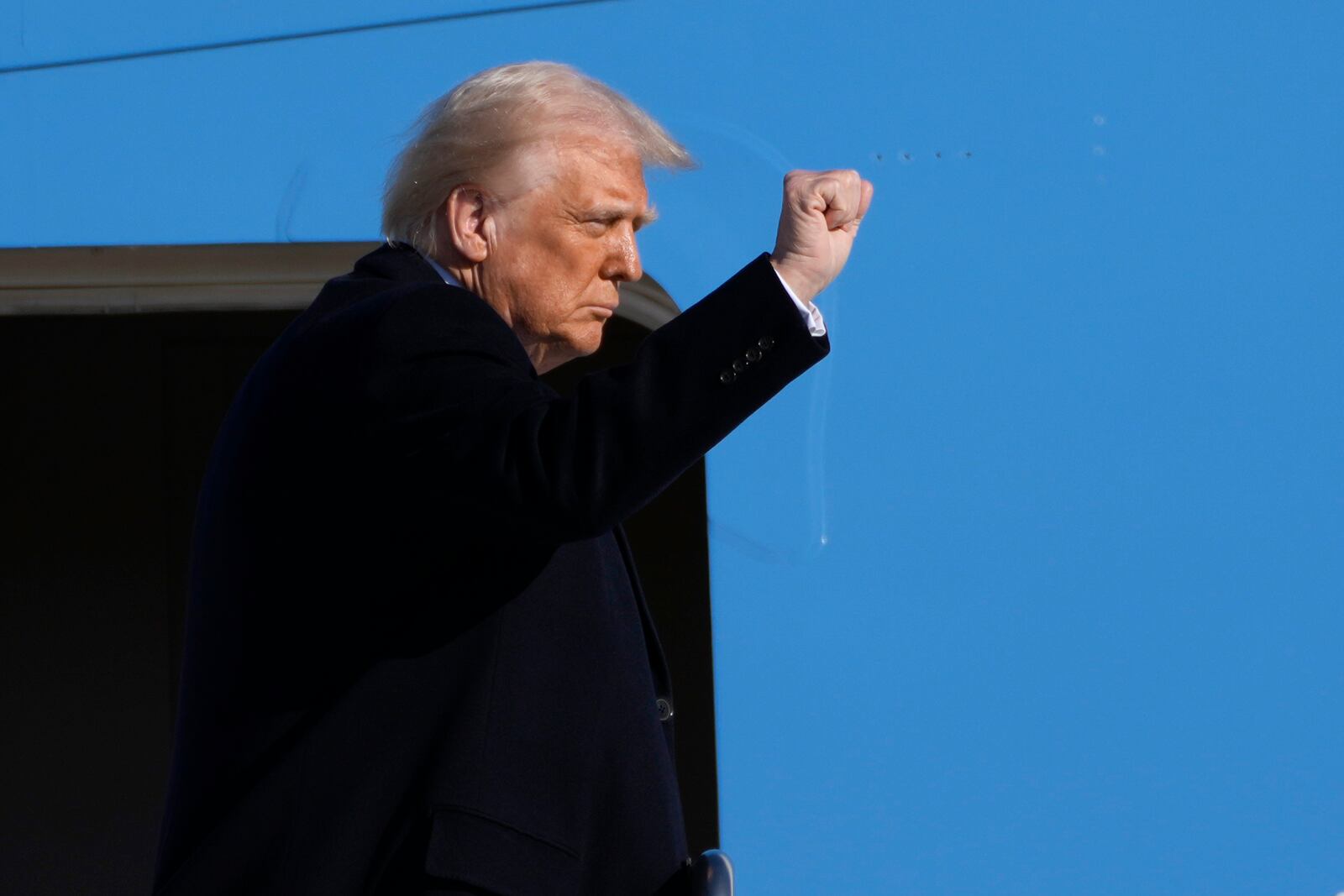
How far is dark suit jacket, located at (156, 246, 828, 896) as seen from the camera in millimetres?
1071

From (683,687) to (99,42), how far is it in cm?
330

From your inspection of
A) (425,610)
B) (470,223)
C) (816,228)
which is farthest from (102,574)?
(816,228)

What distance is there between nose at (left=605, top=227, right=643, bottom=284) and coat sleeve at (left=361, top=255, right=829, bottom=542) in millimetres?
278

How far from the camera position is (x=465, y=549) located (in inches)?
45.6

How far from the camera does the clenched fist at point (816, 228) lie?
1.15m

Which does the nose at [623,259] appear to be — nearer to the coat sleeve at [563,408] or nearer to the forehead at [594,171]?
the forehead at [594,171]

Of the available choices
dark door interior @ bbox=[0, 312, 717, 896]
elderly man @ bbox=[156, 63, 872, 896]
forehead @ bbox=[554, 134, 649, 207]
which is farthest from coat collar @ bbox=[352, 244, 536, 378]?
dark door interior @ bbox=[0, 312, 717, 896]

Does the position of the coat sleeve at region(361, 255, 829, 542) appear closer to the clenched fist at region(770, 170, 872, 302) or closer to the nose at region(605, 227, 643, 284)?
the clenched fist at region(770, 170, 872, 302)

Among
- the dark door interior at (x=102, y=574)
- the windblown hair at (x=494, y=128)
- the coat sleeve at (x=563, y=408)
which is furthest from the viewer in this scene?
the dark door interior at (x=102, y=574)

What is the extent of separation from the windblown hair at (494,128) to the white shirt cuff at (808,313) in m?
0.33

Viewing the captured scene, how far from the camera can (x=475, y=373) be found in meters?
1.09

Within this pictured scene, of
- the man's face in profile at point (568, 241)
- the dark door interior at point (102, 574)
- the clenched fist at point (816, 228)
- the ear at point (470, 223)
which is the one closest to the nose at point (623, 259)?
the man's face in profile at point (568, 241)

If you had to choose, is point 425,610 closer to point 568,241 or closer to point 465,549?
point 465,549

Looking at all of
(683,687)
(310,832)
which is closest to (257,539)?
(310,832)
